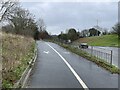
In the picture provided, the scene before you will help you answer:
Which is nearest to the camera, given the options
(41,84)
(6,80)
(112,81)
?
(6,80)

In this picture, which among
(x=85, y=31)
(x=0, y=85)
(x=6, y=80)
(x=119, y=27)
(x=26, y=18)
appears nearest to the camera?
(x=0, y=85)

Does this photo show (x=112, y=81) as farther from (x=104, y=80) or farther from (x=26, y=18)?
(x=26, y=18)

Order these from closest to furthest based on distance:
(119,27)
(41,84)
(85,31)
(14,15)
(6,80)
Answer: (6,80), (41,84), (14,15), (119,27), (85,31)

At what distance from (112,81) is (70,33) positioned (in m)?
63.7

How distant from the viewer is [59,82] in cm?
1273

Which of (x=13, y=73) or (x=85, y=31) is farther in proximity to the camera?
(x=85, y=31)

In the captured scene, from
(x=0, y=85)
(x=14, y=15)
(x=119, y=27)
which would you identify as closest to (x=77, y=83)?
(x=0, y=85)

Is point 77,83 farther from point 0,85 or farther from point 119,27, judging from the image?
point 119,27

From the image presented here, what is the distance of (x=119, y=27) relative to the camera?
93562mm

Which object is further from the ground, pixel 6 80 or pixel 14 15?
pixel 14 15

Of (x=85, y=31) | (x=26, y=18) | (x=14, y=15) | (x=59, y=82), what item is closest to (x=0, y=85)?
(x=59, y=82)

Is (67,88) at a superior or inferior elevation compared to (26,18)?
inferior

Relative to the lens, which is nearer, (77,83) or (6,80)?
Result: (6,80)

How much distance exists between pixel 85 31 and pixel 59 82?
392 ft
